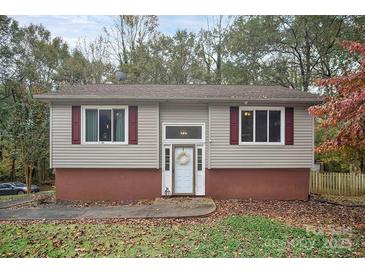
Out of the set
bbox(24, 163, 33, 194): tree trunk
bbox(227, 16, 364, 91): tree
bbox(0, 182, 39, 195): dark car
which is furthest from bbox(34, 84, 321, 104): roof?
bbox(0, 182, 39, 195): dark car

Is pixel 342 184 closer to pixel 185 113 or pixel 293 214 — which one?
pixel 293 214

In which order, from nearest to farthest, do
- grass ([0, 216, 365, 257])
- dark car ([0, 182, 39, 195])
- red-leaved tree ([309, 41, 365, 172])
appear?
1. grass ([0, 216, 365, 257])
2. red-leaved tree ([309, 41, 365, 172])
3. dark car ([0, 182, 39, 195])

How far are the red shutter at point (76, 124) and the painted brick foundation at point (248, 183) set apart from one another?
4.70 metres

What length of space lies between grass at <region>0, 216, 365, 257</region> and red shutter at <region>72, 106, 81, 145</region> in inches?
133

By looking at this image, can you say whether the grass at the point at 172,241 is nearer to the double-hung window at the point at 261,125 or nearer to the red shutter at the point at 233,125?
the red shutter at the point at 233,125

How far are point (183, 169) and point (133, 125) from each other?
7.84ft

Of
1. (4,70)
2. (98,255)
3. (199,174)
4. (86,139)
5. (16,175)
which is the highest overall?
(4,70)

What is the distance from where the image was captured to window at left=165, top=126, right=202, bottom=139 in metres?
9.52

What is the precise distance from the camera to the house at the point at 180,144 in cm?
911

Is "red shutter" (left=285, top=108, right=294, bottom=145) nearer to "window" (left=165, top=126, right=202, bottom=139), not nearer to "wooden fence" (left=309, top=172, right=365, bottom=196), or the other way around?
"window" (left=165, top=126, right=202, bottom=139)

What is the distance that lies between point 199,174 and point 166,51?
14425 millimetres

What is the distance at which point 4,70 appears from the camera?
1800 cm

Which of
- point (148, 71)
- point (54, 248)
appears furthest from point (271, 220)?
point (148, 71)
